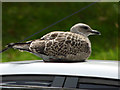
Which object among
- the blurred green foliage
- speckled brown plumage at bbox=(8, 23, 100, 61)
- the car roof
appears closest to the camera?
the car roof

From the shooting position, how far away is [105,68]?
1724mm

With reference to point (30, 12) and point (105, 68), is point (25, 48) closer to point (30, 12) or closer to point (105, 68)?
point (105, 68)

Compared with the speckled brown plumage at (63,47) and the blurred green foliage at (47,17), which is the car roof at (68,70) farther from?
the blurred green foliage at (47,17)

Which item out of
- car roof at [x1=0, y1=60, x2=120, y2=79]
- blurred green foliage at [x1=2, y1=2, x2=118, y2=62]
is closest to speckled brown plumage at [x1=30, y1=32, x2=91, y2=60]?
car roof at [x1=0, y1=60, x2=120, y2=79]

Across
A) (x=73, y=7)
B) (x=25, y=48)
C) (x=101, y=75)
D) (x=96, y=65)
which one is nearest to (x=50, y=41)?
(x=25, y=48)

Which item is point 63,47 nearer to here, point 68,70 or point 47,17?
point 68,70

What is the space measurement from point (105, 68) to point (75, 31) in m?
0.52

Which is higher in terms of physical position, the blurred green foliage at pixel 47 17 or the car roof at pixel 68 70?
the blurred green foliage at pixel 47 17

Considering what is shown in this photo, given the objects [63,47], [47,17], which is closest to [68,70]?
[63,47]

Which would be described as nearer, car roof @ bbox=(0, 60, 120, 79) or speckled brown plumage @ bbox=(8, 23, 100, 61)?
car roof @ bbox=(0, 60, 120, 79)

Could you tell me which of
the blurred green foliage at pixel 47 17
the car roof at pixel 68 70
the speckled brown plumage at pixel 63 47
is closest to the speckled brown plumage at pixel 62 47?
the speckled brown plumage at pixel 63 47

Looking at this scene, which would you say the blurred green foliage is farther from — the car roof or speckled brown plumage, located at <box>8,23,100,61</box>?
the car roof

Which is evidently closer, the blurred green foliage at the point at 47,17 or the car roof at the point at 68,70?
the car roof at the point at 68,70

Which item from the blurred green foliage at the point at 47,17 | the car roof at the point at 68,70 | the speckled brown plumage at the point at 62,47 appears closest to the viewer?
the car roof at the point at 68,70
